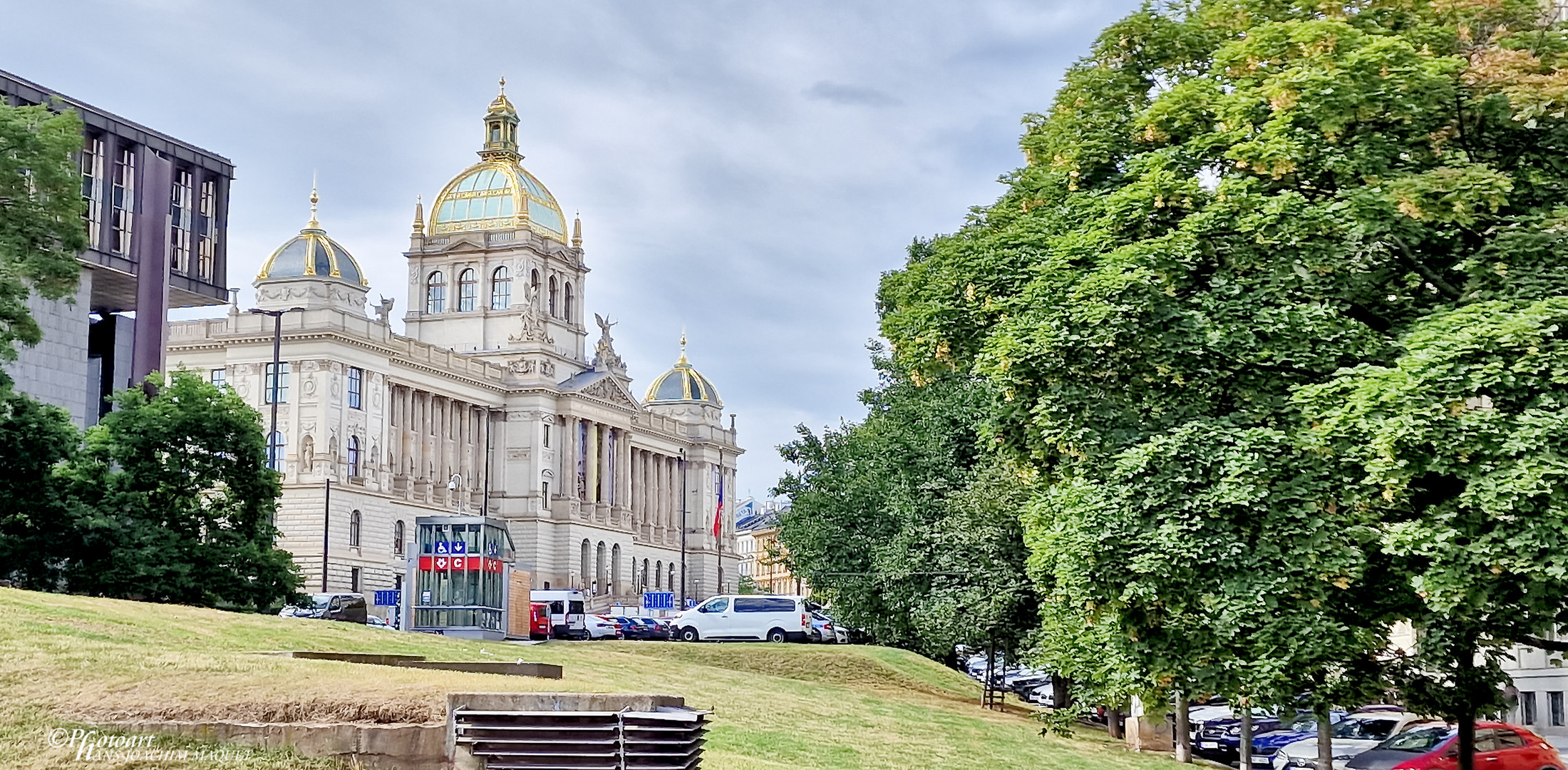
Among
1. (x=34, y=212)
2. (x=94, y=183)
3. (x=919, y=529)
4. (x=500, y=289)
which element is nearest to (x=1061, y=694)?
(x=919, y=529)

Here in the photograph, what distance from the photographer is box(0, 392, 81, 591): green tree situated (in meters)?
40.5

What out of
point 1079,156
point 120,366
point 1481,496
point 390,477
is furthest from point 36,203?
point 390,477

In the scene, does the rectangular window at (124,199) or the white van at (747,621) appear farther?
the white van at (747,621)

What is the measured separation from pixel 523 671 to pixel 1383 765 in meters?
14.0

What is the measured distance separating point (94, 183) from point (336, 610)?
2083 cm

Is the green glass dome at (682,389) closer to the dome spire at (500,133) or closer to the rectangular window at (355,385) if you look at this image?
the dome spire at (500,133)

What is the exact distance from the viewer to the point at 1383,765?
1148 inches

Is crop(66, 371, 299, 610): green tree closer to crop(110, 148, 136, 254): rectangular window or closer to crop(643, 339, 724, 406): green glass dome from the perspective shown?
crop(110, 148, 136, 254): rectangular window

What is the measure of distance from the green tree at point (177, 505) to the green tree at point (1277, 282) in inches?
1031

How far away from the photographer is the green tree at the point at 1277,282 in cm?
2011

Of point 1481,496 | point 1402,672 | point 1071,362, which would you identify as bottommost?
point 1402,672

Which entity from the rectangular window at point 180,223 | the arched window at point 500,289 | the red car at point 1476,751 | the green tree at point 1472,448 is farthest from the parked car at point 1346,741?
the arched window at point 500,289

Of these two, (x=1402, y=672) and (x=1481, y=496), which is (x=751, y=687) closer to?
(x=1402, y=672)

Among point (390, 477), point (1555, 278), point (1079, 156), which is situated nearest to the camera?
point (1555, 278)
